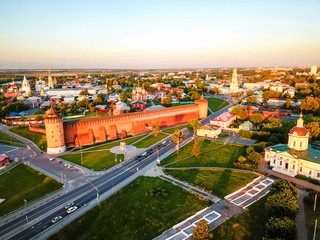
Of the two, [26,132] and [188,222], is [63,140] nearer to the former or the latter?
[26,132]

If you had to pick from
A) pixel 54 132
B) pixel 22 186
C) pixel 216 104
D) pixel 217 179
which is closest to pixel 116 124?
pixel 54 132

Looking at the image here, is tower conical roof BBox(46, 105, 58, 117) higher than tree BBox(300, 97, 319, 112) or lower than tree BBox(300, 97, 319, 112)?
higher

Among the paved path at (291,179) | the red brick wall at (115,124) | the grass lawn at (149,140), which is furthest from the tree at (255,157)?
the red brick wall at (115,124)

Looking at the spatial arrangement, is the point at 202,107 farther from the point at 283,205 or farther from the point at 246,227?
the point at 246,227

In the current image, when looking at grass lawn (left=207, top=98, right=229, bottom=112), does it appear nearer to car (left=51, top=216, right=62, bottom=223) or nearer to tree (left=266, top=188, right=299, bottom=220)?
tree (left=266, top=188, right=299, bottom=220)

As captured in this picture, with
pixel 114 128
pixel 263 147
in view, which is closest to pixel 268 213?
pixel 263 147

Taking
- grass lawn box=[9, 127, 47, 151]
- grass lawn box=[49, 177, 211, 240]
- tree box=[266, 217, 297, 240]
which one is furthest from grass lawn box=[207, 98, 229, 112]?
tree box=[266, 217, 297, 240]

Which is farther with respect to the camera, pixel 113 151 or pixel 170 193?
pixel 113 151

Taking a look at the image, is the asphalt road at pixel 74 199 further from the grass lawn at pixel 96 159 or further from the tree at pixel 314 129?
the tree at pixel 314 129
